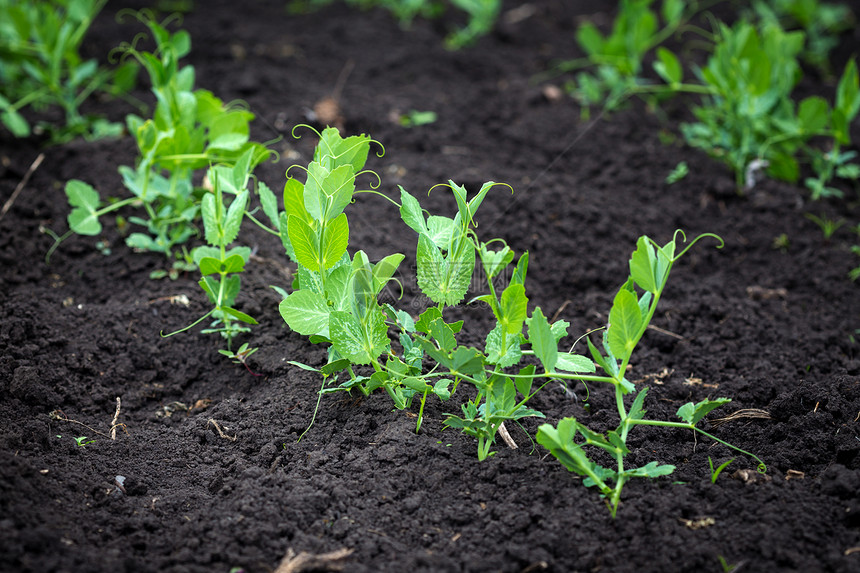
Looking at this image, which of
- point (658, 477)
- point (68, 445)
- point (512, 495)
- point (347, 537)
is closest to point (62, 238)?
point (68, 445)

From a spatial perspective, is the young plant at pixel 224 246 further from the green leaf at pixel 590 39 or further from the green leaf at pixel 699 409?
the green leaf at pixel 590 39

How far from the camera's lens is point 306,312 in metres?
1.63

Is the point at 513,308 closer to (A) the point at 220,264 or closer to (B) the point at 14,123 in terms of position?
(A) the point at 220,264

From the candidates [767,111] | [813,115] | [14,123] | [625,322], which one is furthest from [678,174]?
[14,123]

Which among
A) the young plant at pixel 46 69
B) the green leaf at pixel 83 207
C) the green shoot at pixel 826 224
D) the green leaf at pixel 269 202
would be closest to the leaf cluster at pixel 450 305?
the green leaf at pixel 269 202

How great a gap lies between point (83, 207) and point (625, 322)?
183 centimetres

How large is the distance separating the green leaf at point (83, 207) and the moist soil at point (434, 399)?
164mm

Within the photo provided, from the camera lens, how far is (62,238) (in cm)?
236

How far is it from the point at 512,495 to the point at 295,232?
2.54ft

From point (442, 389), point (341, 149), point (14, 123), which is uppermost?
point (341, 149)

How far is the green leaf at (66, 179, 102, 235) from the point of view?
90.2 inches

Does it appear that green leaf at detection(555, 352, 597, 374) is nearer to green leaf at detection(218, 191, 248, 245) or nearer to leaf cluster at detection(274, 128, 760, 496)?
leaf cluster at detection(274, 128, 760, 496)

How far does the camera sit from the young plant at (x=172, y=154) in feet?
7.24

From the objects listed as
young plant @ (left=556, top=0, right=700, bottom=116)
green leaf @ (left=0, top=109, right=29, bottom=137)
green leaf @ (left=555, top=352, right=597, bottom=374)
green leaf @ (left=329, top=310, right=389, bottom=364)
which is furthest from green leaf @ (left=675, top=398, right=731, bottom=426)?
green leaf @ (left=0, top=109, right=29, bottom=137)
